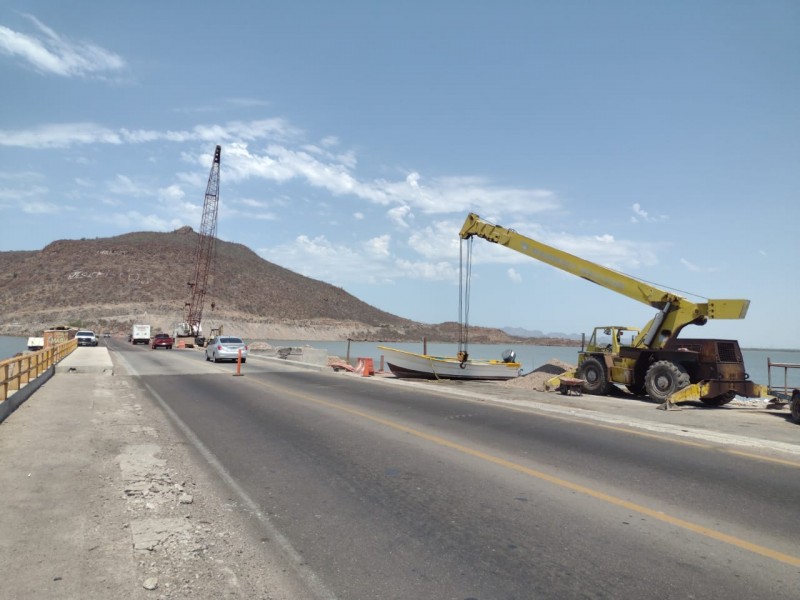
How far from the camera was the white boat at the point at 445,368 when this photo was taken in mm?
23859

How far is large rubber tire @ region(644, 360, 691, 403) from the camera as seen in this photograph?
54.0ft

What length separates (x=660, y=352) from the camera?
17875 millimetres

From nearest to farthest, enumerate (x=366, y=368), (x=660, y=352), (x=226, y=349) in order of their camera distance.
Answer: (x=660, y=352) < (x=366, y=368) < (x=226, y=349)

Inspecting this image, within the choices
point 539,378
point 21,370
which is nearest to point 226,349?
point 21,370

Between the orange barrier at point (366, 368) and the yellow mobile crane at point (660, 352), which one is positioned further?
the orange barrier at point (366, 368)

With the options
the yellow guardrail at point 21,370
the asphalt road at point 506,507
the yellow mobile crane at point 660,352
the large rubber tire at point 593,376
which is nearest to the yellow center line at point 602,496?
the asphalt road at point 506,507

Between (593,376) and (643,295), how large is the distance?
3.24 meters

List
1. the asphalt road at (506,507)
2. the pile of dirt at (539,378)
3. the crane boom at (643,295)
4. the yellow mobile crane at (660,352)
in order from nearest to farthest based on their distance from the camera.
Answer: the asphalt road at (506,507) < the yellow mobile crane at (660,352) < the crane boom at (643,295) < the pile of dirt at (539,378)

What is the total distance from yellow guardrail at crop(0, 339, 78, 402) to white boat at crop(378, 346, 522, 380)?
1212 centimetres

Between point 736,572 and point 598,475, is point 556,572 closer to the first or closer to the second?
point 736,572

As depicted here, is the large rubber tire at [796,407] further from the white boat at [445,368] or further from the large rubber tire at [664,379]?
the white boat at [445,368]

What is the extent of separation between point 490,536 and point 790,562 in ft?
7.98

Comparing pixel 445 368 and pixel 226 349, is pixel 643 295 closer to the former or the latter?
pixel 445 368

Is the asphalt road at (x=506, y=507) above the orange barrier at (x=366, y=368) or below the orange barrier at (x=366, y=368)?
below
